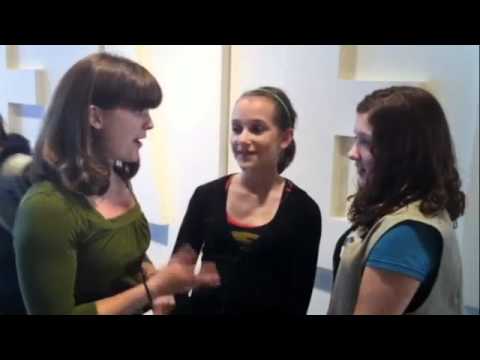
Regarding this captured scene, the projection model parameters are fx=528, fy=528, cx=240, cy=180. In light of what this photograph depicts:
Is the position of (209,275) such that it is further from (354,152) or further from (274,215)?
(354,152)

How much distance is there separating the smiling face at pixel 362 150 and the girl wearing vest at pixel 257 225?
0.38 ft

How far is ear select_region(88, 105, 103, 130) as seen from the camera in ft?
3.38

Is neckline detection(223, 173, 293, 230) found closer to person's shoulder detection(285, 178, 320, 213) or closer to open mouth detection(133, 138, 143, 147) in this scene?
person's shoulder detection(285, 178, 320, 213)

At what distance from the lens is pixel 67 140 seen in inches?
40.6

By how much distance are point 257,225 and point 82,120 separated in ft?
1.32

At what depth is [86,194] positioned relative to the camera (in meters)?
1.04

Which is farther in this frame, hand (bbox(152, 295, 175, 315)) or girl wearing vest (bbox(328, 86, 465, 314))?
hand (bbox(152, 295, 175, 315))

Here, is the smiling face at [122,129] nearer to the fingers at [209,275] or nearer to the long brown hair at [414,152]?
the fingers at [209,275]

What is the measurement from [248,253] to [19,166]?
497mm

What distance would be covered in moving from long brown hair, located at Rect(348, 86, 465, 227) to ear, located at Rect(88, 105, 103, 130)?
0.53 metres

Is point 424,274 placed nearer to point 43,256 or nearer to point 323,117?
point 323,117

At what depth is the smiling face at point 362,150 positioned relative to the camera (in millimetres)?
1030

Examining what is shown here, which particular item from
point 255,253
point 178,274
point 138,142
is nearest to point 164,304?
point 178,274

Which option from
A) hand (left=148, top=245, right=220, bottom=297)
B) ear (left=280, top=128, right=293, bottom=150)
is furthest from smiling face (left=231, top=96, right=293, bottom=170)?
hand (left=148, top=245, right=220, bottom=297)
